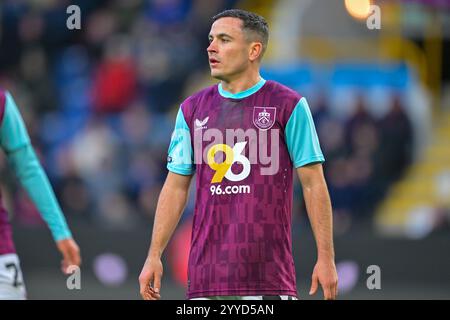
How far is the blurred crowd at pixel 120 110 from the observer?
14367 millimetres

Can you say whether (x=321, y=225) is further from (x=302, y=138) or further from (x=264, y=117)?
(x=264, y=117)

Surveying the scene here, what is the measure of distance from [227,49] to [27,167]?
4.64ft

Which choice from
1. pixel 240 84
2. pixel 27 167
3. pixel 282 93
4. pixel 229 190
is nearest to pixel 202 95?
pixel 240 84

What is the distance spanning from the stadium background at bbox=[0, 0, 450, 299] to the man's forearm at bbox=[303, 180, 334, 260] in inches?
224

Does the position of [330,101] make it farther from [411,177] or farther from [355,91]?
[411,177]

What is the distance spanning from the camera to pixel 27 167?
711 centimetres

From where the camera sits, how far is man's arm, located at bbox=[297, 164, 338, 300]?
20.7 feet

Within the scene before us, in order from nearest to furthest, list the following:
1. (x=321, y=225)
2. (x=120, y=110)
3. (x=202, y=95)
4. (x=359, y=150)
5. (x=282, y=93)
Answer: (x=321, y=225) < (x=282, y=93) < (x=202, y=95) < (x=359, y=150) < (x=120, y=110)

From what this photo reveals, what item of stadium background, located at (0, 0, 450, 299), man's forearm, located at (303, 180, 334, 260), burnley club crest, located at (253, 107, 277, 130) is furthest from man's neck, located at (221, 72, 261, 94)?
stadium background, located at (0, 0, 450, 299)

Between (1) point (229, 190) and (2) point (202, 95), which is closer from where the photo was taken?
(1) point (229, 190)

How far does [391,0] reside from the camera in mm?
16656

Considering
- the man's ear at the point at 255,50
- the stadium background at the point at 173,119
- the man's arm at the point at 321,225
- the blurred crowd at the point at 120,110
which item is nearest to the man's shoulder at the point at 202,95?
the man's ear at the point at 255,50

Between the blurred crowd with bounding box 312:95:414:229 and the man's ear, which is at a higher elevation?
the man's ear

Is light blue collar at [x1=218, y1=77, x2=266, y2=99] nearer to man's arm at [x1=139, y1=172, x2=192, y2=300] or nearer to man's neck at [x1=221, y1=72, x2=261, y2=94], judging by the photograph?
man's neck at [x1=221, y1=72, x2=261, y2=94]
